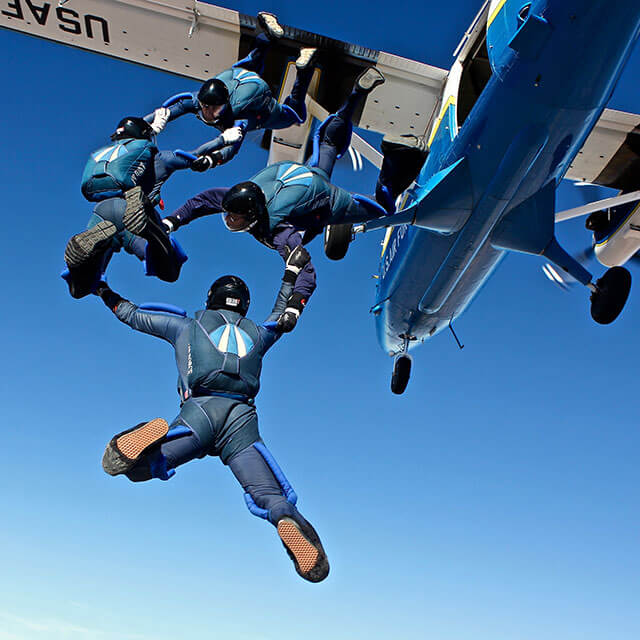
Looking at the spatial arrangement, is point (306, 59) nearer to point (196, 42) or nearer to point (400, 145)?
point (400, 145)

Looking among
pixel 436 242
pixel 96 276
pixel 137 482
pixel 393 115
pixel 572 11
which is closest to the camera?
pixel 137 482

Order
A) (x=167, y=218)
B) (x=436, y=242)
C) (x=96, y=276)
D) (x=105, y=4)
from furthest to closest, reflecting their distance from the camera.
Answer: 1. (x=105, y=4)
2. (x=436, y=242)
3. (x=167, y=218)
4. (x=96, y=276)

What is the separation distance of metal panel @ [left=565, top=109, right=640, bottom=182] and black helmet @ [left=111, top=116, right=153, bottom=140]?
7412 mm

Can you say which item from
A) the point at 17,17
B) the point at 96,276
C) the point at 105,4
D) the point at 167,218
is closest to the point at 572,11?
the point at 167,218

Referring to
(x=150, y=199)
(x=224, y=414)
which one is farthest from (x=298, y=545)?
(x=150, y=199)

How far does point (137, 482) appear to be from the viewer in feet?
17.2

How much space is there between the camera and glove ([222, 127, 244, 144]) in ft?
23.0

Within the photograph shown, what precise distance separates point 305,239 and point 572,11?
2.96 m

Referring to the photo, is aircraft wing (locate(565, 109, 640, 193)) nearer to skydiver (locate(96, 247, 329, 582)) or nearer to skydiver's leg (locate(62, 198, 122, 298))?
skydiver (locate(96, 247, 329, 582))

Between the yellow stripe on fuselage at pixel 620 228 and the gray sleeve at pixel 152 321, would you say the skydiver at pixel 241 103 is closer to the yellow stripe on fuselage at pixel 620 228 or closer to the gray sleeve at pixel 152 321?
the gray sleeve at pixel 152 321

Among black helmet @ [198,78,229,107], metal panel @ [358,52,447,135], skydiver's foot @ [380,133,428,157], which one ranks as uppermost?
metal panel @ [358,52,447,135]

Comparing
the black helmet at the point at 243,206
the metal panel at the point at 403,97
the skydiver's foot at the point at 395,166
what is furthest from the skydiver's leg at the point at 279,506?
the metal panel at the point at 403,97

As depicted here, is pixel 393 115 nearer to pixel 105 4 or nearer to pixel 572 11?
pixel 105 4

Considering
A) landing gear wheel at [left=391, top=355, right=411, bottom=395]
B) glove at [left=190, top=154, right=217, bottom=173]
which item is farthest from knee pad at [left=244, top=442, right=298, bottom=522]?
landing gear wheel at [left=391, top=355, right=411, bottom=395]
